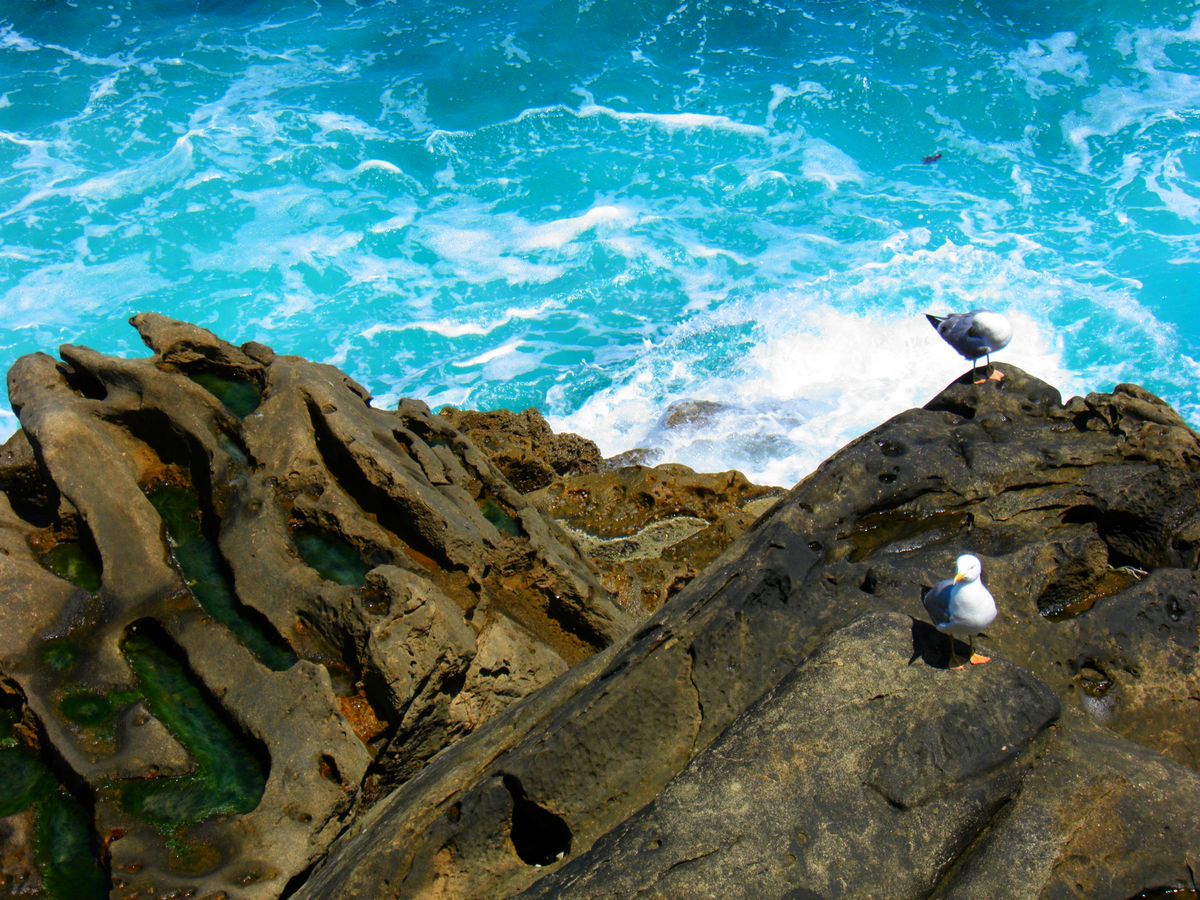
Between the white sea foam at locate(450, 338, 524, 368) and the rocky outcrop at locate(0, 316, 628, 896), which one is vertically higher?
the rocky outcrop at locate(0, 316, 628, 896)

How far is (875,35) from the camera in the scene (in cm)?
2236

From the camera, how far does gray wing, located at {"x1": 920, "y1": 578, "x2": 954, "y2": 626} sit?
14.4ft

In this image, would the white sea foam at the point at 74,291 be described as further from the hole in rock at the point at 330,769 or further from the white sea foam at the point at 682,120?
the hole in rock at the point at 330,769

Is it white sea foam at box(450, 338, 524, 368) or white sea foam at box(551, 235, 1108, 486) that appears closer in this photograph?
white sea foam at box(551, 235, 1108, 486)

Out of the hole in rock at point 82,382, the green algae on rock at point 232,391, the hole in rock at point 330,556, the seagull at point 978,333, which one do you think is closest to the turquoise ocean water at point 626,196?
the seagull at point 978,333

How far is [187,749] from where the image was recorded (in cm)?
561

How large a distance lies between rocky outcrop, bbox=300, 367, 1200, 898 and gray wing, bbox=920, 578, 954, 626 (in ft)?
0.73

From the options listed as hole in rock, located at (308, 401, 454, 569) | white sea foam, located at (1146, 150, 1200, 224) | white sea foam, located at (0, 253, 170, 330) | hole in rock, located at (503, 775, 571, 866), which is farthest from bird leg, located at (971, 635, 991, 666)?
white sea foam, located at (1146, 150, 1200, 224)

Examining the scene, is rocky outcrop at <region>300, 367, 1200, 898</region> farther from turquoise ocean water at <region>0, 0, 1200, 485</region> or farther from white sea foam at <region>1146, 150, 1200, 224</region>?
white sea foam at <region>1146, 150, 1200, 224</region>

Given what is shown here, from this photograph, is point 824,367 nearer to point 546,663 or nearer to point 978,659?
point 546,663

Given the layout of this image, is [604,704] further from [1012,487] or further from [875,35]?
[875,35]

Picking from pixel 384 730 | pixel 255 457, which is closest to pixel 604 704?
pixel 384 730

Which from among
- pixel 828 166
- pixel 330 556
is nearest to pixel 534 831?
pixel 330 556

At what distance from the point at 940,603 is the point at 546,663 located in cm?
288
